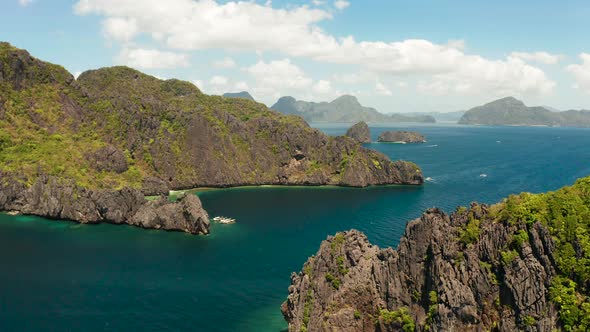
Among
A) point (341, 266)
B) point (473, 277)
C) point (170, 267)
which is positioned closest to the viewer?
point (473, 277)

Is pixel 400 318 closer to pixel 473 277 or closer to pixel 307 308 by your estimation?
pixel 473 277

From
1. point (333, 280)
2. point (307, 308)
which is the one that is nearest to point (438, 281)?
point (333, 280)

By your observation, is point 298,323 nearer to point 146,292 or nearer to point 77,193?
point 146,292

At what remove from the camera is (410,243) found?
6284cm

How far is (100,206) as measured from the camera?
135m

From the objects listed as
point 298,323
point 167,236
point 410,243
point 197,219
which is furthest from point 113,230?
point 410,243

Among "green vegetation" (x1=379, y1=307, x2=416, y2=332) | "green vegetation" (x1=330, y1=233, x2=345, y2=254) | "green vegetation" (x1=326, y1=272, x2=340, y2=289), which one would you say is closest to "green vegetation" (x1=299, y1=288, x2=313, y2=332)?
"green vegetation" (x1=326, y1=272, x2=340, y2=289)

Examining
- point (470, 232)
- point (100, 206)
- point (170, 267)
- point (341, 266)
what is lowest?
point (170, 267)

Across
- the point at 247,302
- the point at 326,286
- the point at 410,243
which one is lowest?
the point at 247,302

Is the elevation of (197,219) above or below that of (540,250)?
below

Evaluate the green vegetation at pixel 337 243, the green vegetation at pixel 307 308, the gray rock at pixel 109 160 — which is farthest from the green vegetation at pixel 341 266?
the gray rock at pixel 109 160

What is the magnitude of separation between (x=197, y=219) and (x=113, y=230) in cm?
2694

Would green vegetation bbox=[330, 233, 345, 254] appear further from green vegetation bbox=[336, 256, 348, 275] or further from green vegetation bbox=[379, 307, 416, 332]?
green vegetation bbox=[379, 307, 416, 332]

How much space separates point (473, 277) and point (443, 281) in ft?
12.8
